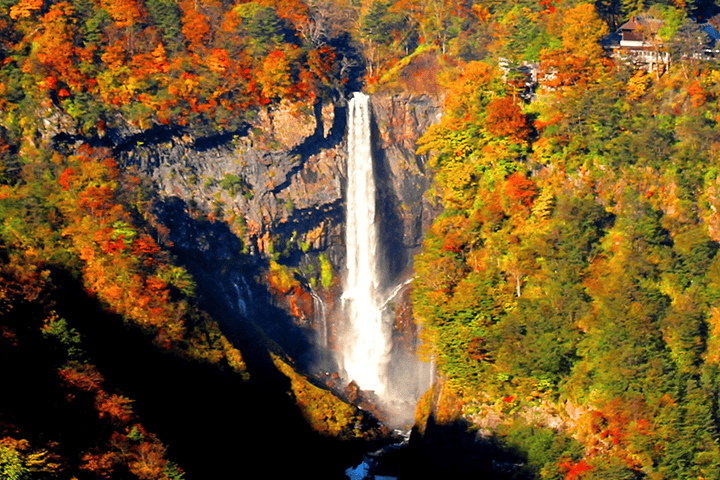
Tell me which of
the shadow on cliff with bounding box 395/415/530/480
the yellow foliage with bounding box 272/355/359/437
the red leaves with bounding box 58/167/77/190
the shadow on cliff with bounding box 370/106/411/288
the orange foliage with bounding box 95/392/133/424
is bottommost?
the shadow on cliff with bounding box 395/415/530/480

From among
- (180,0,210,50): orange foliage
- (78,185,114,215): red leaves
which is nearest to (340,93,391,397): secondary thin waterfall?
(180,0,210,50): orange foliage

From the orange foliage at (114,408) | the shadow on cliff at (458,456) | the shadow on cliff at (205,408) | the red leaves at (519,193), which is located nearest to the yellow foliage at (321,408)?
the shadow on cliff at (205,408)

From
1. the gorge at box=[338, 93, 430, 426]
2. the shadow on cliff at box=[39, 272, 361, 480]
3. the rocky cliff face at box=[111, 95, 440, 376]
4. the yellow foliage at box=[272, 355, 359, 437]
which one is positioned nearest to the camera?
the shadow on cliff at box=[39, 272, 361, 480]

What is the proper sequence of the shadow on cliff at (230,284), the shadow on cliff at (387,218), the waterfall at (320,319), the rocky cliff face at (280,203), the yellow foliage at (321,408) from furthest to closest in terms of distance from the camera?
the shadow on cliff at (387,218) < the waterfall at (320,319) < the rocky cliff face at (280,203) < the shadow on cliff at (230,284) < the yellow foliage at (321,408)

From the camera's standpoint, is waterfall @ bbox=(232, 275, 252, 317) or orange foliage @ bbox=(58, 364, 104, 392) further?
waterfall @ bbox=(232, 275, 252, 317)

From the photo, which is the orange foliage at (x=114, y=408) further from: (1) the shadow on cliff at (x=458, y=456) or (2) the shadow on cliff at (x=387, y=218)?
(2) the shadow on cliff at (x=387, y=218)

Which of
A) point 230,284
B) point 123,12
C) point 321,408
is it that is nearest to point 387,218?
point 230,284

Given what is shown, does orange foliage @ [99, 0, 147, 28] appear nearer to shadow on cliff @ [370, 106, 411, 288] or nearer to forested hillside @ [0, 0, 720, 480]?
forested hillside @ [0, 0, 720, 480]
